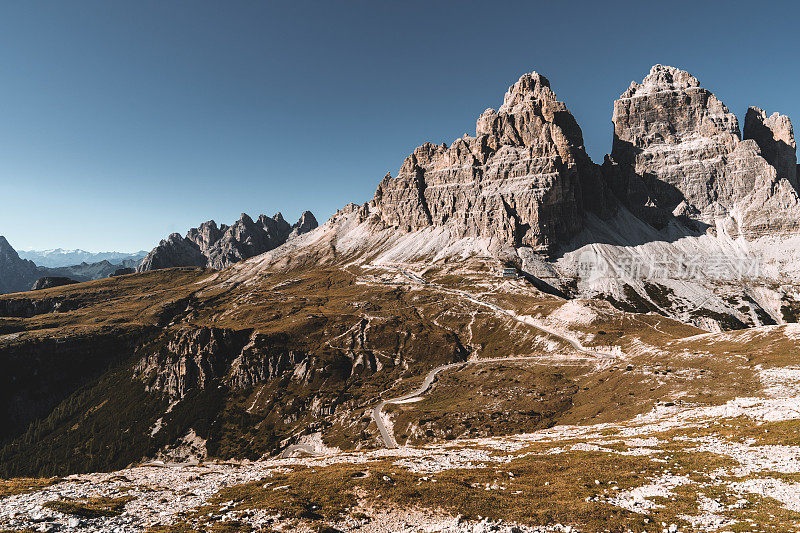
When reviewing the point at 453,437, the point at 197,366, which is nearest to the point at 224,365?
the point at 197,366

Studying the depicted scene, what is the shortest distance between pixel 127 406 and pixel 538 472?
231848 millimetres

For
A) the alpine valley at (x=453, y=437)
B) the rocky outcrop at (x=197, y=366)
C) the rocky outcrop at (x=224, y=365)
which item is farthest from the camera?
the rocky outcrop at (x=197, y=366)

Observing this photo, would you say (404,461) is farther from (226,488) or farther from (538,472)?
(226,488)

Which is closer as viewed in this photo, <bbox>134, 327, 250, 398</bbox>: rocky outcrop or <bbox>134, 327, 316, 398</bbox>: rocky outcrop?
<bbox>134, 327, 316, 398</bbox>: rocky outcrop

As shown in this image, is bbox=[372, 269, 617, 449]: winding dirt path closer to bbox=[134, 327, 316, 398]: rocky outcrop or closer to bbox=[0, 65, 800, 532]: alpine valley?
bbox=[0, 65, 800, 532]: alpine valley

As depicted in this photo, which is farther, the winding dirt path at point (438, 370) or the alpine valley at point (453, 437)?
the winding dirt path at point (438, 370)

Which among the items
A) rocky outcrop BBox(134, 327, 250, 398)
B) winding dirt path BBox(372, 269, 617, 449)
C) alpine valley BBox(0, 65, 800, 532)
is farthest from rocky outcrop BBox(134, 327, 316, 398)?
Result: winding dirt path BBox(372, 269, 617, 449)

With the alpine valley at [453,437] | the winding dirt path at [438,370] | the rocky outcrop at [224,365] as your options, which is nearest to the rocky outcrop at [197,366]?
the rocky outcrop at [224,365]

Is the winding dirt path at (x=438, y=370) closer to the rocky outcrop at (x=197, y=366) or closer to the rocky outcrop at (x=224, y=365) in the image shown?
the rocky outcrop at (x=224, y=365)

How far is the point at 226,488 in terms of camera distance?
127ft

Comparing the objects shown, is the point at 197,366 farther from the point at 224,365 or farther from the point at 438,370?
the point at 438,370

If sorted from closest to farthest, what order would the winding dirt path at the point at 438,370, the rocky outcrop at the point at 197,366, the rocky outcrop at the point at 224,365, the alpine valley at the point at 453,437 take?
the alpine valley at the point at 453,437
the winding dirt path at the point at 438,370
the rocky outcrop at the point at 224,365
the rocky outcrop at the point at 197,366

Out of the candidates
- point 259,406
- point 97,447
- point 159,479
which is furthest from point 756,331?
point 97,447

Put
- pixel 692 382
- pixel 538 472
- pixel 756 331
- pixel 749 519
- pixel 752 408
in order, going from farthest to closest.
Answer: pixel 756 331
pixel 692 382
pixel 752 408
pixel 538 472
pixel 749 519
